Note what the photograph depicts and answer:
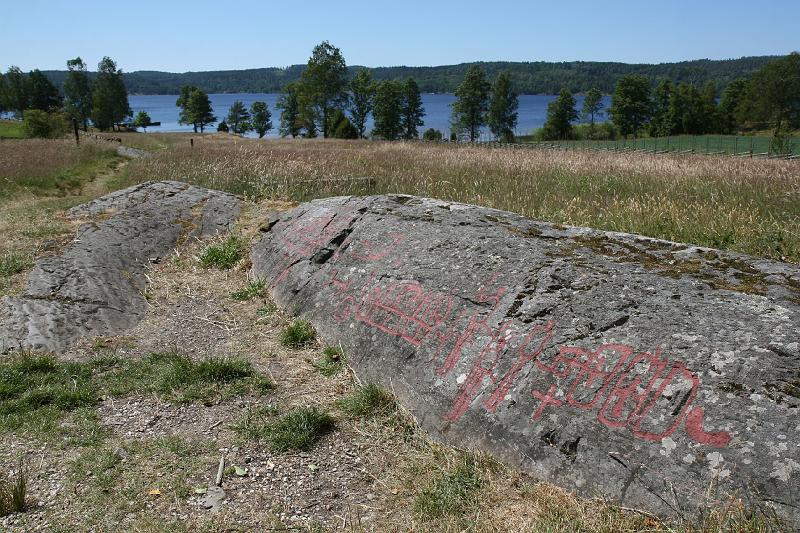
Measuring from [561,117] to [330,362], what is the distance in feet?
318

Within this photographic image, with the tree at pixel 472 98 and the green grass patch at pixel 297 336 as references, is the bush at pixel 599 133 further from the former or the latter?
the green grass patch at pixel 297 336

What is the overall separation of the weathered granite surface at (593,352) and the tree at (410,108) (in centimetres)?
8628

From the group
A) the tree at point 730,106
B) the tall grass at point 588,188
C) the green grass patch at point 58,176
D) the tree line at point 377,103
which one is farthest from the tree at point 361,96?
the tall grass at point 588,188

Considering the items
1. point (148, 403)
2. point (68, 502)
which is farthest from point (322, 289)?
point (68, 502)

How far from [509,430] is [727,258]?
2265 millimetres

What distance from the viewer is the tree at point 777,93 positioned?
7919 centimetres

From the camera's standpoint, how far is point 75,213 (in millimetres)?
10883

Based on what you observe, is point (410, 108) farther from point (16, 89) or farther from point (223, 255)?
point (223, 255)

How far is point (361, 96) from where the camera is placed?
84.0 meters

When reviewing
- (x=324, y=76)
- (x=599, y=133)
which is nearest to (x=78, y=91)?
(x=324, y=76)

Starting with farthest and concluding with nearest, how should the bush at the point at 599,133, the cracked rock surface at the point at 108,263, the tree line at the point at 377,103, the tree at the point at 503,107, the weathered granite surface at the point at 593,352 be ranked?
the bush at the point at 599,133 < the tree at the point at 503,107 < the tree line at the point at 377,103 < the cracked rock surface at the point at 108,263 < the weathered granite surface at the point at 593,352

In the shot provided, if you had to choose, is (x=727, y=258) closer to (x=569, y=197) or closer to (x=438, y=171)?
→ (x=569, y=197)

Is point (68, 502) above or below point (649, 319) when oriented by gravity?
below

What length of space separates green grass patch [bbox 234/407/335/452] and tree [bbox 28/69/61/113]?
9340 centimetres
